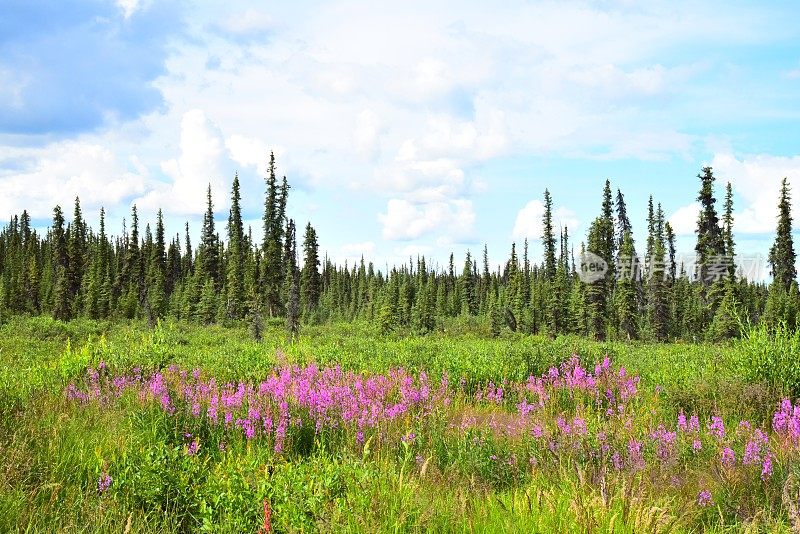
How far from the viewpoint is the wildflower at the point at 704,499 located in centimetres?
458

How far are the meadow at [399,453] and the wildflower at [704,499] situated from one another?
0.02 meters

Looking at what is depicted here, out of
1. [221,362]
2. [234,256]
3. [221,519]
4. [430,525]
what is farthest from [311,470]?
[234,256]

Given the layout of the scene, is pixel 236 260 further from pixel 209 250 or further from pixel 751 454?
pixel 751 454

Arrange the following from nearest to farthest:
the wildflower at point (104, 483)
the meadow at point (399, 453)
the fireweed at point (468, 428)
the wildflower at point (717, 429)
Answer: the meadow at point (399, 453) < the wildflower at point (104, 483) < the fireweed at point (468, 428) < the wildflower at point (717, 429)

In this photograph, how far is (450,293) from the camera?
8262 cm

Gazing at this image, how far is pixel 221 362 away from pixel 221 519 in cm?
1003

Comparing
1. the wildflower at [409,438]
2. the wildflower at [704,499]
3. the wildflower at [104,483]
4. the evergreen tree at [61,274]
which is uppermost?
the evergreen tree at [61,274]

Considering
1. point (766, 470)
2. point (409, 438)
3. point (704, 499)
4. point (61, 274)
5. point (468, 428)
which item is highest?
point (61, 274)

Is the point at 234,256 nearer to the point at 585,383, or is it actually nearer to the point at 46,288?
the point at 46,288

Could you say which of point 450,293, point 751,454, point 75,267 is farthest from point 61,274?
point 751,454

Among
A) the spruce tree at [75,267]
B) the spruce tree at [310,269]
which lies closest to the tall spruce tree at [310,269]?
the spruce tree at [310,269]

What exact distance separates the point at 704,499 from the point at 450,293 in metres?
78.1

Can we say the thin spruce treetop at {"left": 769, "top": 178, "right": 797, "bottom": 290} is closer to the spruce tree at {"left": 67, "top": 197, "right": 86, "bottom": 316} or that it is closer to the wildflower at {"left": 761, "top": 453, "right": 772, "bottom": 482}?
the wildflower at {"left": 761, "top": 453, "right": 772, "bottom": 482}

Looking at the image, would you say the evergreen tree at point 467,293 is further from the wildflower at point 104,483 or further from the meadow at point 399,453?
the wildflower at point 104,483
